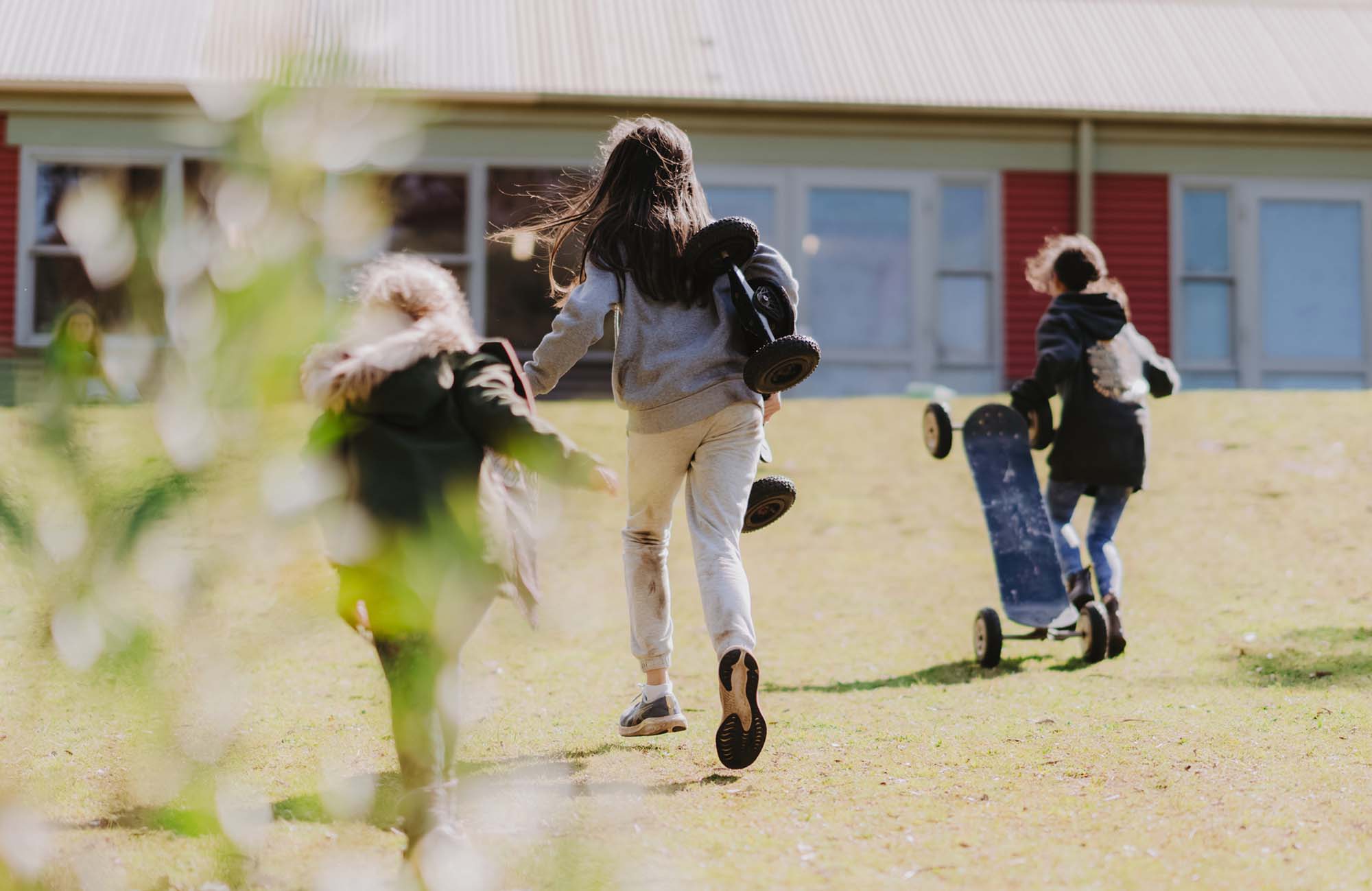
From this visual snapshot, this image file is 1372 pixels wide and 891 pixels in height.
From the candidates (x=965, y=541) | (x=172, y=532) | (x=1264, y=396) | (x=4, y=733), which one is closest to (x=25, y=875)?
(x=172, y=532)

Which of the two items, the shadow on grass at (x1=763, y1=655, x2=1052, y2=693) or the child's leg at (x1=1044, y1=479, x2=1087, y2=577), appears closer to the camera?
the shadow on grass at (x1=763, y1=655, x2=1052, y2=693)

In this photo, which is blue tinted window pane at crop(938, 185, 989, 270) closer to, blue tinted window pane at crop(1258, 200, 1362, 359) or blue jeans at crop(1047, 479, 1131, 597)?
blue tinted window pane at crop(1258, 200, 1362, 359)

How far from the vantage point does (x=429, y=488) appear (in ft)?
11.2

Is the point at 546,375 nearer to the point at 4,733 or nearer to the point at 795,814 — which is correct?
the point at 795,814

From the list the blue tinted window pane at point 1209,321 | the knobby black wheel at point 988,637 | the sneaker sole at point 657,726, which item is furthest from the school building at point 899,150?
the sneaker sole at point 657,726

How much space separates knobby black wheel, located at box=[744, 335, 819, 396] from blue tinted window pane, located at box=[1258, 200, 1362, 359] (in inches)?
540

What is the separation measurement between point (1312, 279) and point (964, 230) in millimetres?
4138

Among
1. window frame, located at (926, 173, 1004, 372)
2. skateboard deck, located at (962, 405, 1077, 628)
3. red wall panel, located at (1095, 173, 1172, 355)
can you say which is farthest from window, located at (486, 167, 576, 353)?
skateboard deck, located at (962, 405, 1077, 628)

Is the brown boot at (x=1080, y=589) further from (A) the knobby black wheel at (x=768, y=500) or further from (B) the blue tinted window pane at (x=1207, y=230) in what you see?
(B) the blue tinted window pane at (x=1207, y=230)

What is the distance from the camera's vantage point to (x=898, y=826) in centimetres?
391

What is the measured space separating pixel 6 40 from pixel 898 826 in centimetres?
1417

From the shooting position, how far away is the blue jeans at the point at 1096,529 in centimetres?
649

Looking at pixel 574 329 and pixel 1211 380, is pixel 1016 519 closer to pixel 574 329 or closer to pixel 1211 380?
pixel 574 329

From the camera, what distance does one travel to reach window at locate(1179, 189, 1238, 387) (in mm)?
16516
